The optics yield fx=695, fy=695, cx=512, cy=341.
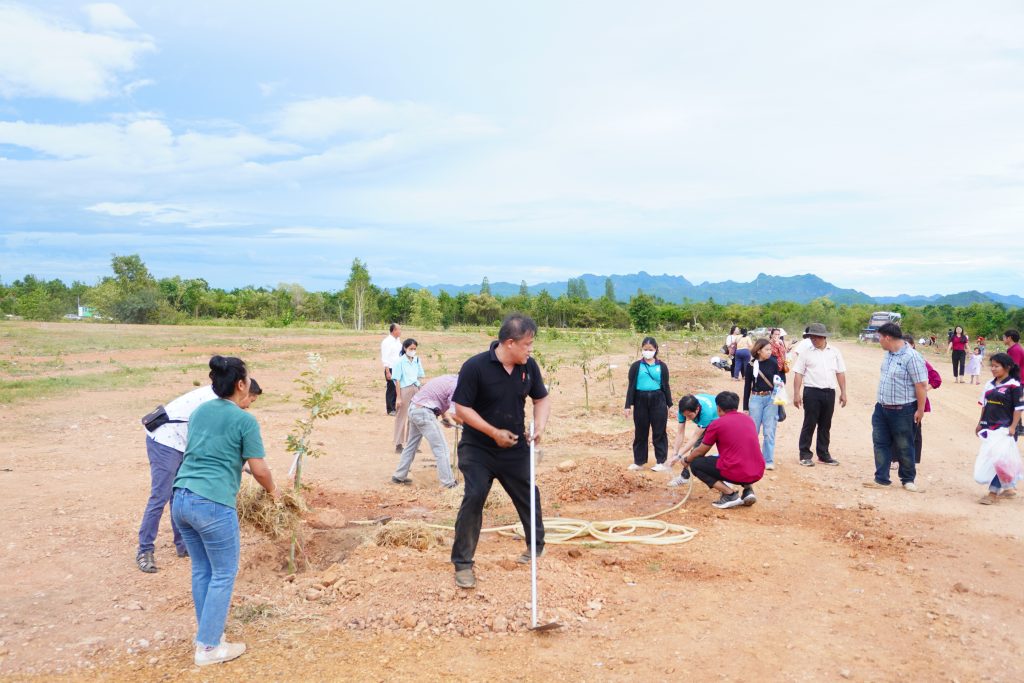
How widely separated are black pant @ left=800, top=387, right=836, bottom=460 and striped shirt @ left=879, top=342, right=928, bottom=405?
0.80 metres

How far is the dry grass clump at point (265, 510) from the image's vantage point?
5930 mm

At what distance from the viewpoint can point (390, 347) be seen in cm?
1197

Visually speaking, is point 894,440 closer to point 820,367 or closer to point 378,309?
point 820,367

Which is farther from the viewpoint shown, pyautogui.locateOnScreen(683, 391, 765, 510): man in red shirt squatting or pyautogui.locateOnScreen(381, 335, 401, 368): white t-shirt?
pyautogui.locateOnScreen(381, 335, 401, 368): white t-shirt

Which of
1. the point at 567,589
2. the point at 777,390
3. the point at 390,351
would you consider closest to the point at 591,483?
the point at 777,390

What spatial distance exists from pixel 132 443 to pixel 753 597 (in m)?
9.33

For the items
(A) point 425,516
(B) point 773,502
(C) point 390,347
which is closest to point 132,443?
(C) point 390,347

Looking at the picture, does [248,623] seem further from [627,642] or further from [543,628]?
[627,642]

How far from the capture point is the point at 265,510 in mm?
6105

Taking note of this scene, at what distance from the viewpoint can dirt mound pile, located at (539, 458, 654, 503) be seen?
7613 mm

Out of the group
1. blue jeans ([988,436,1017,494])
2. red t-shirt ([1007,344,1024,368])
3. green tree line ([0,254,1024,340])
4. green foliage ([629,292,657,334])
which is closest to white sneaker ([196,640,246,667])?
blue jeans ([988,436,1017,494])

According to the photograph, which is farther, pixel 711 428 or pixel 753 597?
pixel 711 428

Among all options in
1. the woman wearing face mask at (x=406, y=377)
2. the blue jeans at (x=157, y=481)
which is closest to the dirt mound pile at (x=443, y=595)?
the blue jeans at (x=157, y=481)

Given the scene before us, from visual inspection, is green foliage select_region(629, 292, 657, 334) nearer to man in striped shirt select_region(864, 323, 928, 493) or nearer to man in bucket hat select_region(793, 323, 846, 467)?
man in bucket hat select_region(793, 323, 846, 467)
